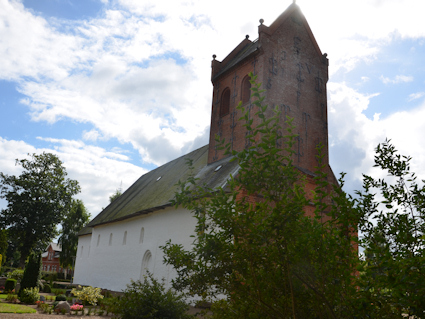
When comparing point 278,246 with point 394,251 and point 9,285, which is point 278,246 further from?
point 9,285

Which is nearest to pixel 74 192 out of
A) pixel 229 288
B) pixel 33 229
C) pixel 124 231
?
pixel 33 229

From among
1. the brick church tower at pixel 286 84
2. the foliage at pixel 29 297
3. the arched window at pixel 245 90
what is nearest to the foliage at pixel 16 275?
the foliage at pixel 29 297

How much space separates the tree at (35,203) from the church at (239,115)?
1990cm

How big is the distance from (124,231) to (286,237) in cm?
2196

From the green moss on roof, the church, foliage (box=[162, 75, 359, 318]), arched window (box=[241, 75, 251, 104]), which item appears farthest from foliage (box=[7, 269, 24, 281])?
foliage (box=[162, 75, 359, 318])

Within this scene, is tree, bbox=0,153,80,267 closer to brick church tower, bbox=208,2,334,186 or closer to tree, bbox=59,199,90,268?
tree, bbox=59,199,90,268

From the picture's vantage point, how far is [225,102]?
20.4 meters

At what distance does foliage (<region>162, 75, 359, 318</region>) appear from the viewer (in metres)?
3.40

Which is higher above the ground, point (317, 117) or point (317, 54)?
point (317, 54)

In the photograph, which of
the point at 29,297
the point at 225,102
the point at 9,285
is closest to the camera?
the point at 29,297

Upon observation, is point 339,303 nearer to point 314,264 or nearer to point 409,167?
point 314,264

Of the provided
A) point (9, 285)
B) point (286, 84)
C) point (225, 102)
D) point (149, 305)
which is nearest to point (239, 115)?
point (225, 102)

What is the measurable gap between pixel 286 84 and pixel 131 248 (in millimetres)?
13633

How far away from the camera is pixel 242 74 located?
749 inches
